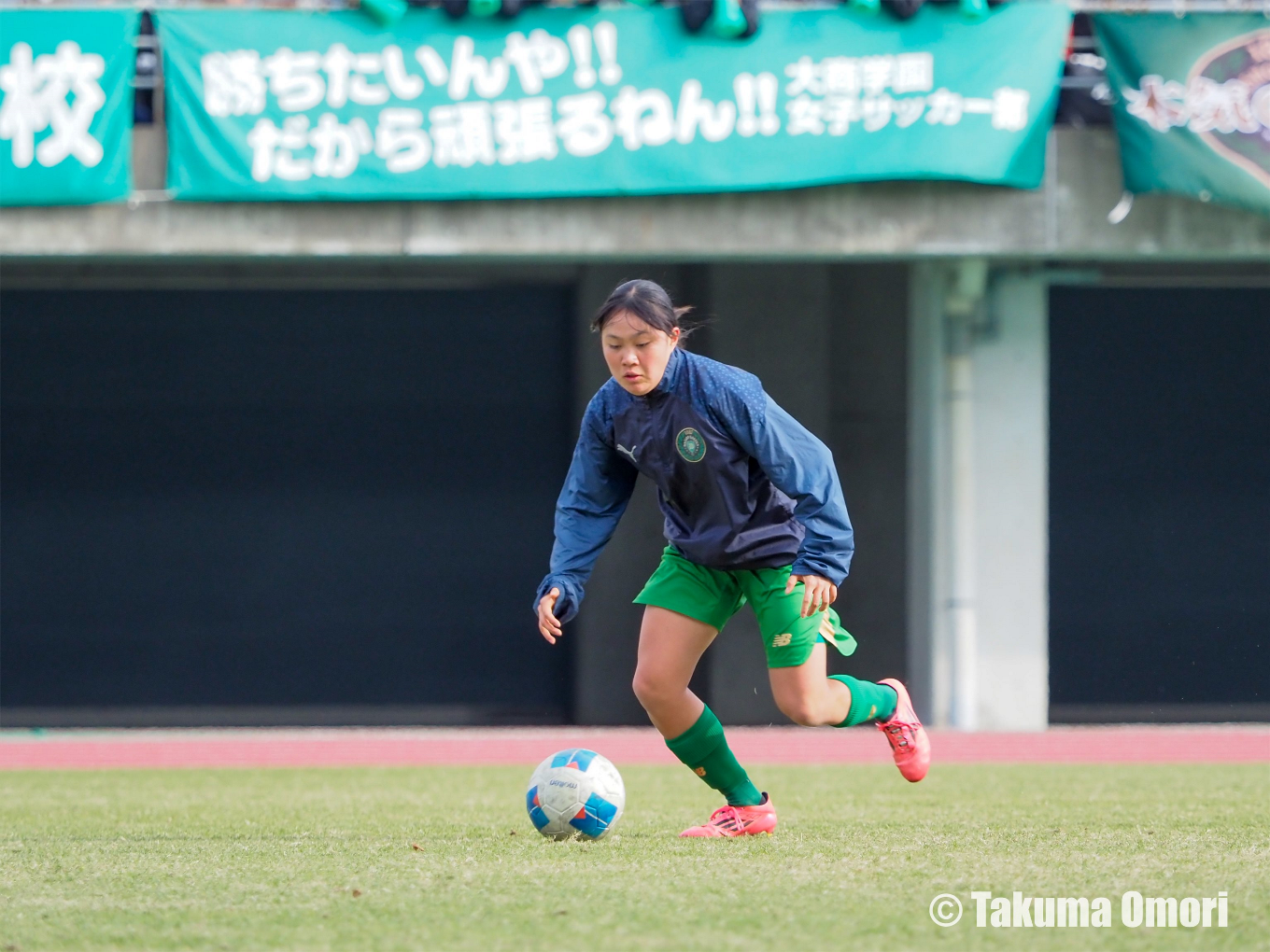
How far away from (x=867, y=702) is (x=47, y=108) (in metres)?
8.47

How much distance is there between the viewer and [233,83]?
11.8m

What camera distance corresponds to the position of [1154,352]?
1449 cm

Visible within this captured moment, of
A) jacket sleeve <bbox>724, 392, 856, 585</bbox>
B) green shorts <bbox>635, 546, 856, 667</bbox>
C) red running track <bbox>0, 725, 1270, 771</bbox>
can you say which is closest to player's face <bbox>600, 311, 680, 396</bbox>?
jacket sleeve <bbox>724, 392, 856, 585</bbox>

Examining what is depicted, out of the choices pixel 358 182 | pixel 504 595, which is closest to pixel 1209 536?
pixel 504 595

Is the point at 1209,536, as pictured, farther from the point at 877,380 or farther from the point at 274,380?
the point at 274,380

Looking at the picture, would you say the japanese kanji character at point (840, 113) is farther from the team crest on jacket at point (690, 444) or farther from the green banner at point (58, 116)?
the team crest on jacket at point (690, 444)

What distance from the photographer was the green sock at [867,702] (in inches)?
225

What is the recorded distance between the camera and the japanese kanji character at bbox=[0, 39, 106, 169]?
38.5 feet

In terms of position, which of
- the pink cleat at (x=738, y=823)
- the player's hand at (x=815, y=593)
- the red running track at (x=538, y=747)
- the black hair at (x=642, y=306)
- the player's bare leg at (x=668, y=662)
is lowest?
the red running track at (x=538, y=747)

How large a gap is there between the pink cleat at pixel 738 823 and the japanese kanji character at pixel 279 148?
24.1ft

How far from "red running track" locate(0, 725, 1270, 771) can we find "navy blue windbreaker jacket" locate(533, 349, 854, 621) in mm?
5449

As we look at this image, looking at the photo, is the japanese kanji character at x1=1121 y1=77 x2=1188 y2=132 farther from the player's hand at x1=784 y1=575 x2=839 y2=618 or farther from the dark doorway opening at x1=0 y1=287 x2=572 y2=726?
the player's hand at x1=784 y1=575 x2=839 y2=618

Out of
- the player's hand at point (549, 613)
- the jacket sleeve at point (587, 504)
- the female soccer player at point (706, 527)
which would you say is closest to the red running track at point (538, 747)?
the female soccer player at point (706, 527)

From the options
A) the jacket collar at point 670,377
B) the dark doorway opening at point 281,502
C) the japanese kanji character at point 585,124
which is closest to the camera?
the jacket collar at point 670,377
